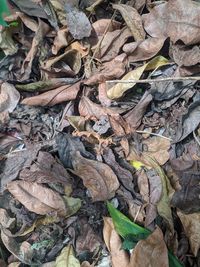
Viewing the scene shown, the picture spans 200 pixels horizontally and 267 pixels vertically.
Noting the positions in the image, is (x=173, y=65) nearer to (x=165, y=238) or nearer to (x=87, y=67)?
(x=87, y=67)

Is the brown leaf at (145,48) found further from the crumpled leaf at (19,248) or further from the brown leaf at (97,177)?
the crumpled leaf at (19,248)

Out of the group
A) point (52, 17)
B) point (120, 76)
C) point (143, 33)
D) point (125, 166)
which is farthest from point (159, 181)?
point (52, 17)

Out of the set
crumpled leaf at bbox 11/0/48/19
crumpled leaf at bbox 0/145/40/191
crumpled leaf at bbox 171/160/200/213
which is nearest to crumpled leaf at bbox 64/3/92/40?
crumpled leaf at bbox 11/0/48/19

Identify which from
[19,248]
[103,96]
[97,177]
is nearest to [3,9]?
[103,96]

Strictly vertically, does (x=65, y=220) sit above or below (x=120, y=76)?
below

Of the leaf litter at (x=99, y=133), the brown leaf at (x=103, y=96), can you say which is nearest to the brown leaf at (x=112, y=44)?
the leaf litter at (x=99, y=133)

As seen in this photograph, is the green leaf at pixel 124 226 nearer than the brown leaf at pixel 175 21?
Yes
